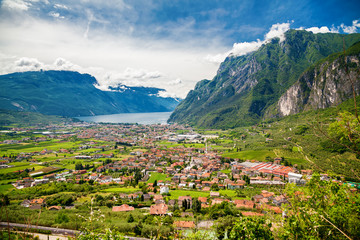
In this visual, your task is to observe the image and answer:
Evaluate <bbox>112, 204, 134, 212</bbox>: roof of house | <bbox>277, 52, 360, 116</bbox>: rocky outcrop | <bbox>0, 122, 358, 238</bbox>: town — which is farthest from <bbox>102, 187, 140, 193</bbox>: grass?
<bbox>277, 52, 360, 116</bbox>: rocky outcrop

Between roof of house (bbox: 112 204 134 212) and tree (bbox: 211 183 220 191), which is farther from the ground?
roof of house (bbox: 112 204 134 212)

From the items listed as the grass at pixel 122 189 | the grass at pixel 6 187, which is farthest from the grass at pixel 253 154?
the grass at pixel 6 187

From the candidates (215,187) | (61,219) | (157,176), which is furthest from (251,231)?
(157,176)

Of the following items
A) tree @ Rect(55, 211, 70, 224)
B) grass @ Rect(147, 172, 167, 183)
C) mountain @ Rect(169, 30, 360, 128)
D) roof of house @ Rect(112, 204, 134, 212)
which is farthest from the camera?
mountain @ Rect(169, 30, 360, 128)

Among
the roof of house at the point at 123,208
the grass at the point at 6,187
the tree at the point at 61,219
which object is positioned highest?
the tree at the point at 61,219

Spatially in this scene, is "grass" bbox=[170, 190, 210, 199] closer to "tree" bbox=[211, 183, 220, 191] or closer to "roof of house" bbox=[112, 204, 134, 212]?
"tree" bbox=[211, 183, 220, 191]

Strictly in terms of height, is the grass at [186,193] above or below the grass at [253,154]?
below

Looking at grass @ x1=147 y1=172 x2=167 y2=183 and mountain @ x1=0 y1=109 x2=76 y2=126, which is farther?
mountain @ x1=0 y1=109 x2=76 y2=126

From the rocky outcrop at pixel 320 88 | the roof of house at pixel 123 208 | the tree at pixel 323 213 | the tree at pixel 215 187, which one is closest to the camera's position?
the tree at pixel 323 213

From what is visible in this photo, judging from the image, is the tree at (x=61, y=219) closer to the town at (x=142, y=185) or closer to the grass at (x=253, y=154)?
the town at (x=142, y=185)

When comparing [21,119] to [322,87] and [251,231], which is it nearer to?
[251,231]
